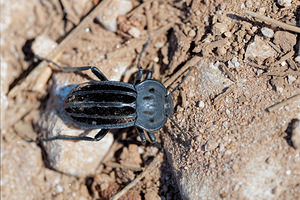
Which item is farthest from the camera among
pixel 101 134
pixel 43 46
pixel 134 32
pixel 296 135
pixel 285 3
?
pixel 43 46

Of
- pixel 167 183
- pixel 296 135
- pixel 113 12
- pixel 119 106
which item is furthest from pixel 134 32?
pixel 296 135

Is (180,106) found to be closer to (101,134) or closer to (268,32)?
(101,134)

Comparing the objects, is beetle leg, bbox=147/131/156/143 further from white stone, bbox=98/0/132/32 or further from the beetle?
white stone, bbox=98/0/132/32

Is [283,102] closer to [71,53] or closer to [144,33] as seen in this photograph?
[144,33]

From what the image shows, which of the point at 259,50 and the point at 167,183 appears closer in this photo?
the point at 259,50

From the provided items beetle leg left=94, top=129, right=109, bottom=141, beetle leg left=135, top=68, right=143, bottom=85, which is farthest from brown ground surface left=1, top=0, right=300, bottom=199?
beetle leg left=94, top=129, right=109, bottom=141

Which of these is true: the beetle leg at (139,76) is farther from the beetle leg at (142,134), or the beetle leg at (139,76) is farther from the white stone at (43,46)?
the white stone at (43,46)
